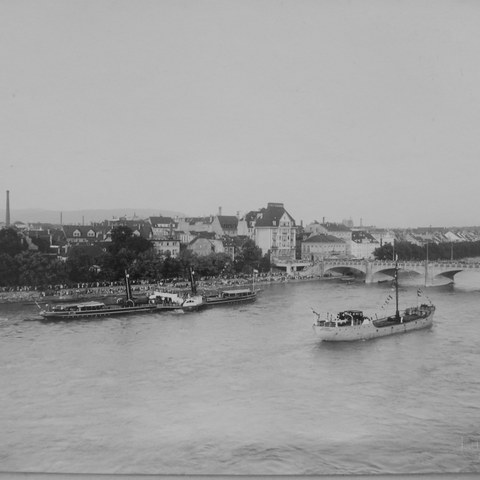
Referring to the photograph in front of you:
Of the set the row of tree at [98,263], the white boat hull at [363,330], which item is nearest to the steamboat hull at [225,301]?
the row of tree at [98,263]

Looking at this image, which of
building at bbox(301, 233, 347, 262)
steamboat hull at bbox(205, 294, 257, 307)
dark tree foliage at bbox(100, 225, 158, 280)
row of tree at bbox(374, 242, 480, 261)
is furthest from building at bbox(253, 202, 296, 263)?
steamboat hull at bbox(205, 294, 257, 307)

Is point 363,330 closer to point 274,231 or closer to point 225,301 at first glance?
point 225,301

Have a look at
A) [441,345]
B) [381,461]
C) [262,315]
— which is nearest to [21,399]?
[381,461]

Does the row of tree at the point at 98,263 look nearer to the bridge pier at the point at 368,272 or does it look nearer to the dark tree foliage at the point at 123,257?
the dark tree foliage at the point at 123,257

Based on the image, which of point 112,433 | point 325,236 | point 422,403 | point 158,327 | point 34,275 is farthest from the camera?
point 325,236

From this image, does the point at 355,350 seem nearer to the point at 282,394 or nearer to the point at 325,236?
the point at 282,394

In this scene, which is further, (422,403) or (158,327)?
(158,327)

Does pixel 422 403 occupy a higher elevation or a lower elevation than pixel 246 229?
lower
